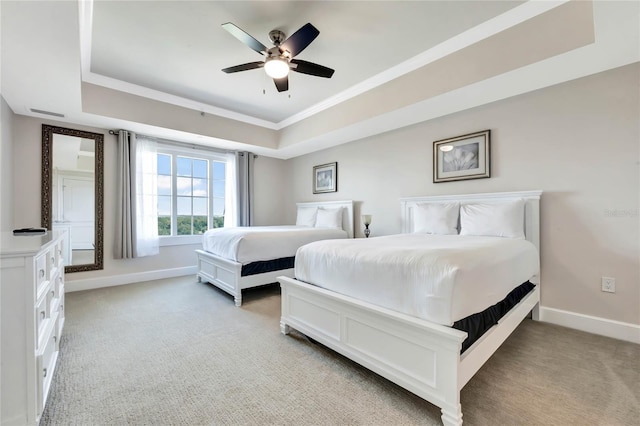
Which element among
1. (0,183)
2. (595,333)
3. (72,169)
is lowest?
(595,333)

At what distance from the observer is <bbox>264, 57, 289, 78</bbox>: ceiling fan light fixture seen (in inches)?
93.9

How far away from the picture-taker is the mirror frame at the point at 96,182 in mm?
3379

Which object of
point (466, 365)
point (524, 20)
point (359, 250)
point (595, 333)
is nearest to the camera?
point (466, 365)

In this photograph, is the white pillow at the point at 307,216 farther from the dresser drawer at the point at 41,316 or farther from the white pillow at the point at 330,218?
the dresser drawer at the point at 41,316

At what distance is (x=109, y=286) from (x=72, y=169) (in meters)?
1.69

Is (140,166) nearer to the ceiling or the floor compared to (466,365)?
nearer to the ceiling

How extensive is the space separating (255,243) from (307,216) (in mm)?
1836

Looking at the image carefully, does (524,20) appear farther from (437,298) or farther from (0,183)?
(0,183)

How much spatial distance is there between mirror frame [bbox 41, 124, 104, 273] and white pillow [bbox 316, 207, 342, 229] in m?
3.20

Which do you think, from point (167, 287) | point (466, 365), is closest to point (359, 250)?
point (466, 365)

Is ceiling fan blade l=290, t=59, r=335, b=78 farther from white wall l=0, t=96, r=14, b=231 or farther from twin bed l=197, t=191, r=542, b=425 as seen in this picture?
white wall l=0, t=96, r=14, b=231

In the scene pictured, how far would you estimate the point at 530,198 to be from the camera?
2633 millimetres

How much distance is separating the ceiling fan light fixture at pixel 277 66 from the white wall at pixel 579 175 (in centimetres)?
211

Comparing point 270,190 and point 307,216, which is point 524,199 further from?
point 270,190
